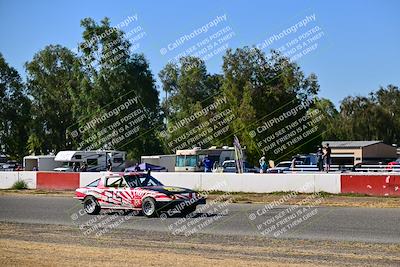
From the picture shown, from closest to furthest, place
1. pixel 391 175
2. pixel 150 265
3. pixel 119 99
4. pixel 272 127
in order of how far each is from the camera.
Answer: pixel 150 265 < pixel 391 175 < pixel 272 127 < pixel 119 99

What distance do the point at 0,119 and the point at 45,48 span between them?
11.1m

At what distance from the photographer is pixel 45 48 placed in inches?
2899

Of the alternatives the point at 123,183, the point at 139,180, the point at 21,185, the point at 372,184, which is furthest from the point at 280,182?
the point at 21,185

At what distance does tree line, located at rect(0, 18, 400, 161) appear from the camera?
50.6 metres

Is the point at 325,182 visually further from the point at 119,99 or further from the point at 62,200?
the point at 119,99

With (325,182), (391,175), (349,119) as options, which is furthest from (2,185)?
(349,119)

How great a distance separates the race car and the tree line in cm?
2969

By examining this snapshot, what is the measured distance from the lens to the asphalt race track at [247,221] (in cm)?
1408

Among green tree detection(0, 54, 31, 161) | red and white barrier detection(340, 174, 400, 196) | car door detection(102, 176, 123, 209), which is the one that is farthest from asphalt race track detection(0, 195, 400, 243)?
green tree detection(0, 54, 31, 161)

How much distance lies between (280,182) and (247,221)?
30.3ft

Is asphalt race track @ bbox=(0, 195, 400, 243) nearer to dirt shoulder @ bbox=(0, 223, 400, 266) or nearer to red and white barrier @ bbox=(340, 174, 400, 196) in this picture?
dirt shoulder @ bbox=(0, 223, 400, 266)

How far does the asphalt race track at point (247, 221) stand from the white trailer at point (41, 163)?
106 ft

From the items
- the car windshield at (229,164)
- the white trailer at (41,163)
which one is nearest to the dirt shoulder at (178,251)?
the car windshield at (229,164)

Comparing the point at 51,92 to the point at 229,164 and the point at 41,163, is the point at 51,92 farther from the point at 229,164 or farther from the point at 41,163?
the point at 229,164
